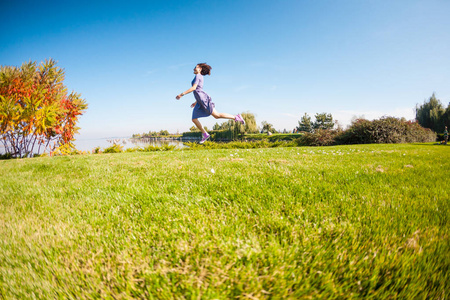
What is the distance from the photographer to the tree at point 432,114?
3704 centimetres

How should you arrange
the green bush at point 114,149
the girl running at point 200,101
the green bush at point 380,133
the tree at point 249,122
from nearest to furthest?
the girl running at point 200,101 < the green bush at point 114,149 < the green bush at point 380,133 < the tree at point 249,122

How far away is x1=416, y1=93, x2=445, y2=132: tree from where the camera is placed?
3704 cm

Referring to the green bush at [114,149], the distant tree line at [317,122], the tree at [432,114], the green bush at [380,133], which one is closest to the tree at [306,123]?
the distant tree line at [317,122]

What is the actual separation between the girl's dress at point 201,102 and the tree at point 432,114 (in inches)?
2038

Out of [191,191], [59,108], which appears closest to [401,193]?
[191,191]

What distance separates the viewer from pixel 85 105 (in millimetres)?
11711

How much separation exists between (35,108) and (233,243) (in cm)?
1233

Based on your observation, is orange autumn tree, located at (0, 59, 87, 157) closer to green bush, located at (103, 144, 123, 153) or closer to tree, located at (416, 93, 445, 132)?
green bush, located at (103, 144, 123, 153)

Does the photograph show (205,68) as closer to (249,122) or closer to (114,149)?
(114,149)

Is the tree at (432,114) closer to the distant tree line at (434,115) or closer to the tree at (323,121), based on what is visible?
the distant tree line at (434,115)

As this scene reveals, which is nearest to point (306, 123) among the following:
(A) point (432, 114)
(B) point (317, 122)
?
(B) point (317, 122)

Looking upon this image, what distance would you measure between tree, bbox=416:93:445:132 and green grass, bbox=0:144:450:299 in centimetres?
5276

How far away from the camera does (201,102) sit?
254 inches

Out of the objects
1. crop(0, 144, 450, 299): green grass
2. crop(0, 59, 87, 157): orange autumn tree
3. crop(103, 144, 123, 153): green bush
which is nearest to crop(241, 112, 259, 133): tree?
crop(103, 144, 123, 153): green bush
